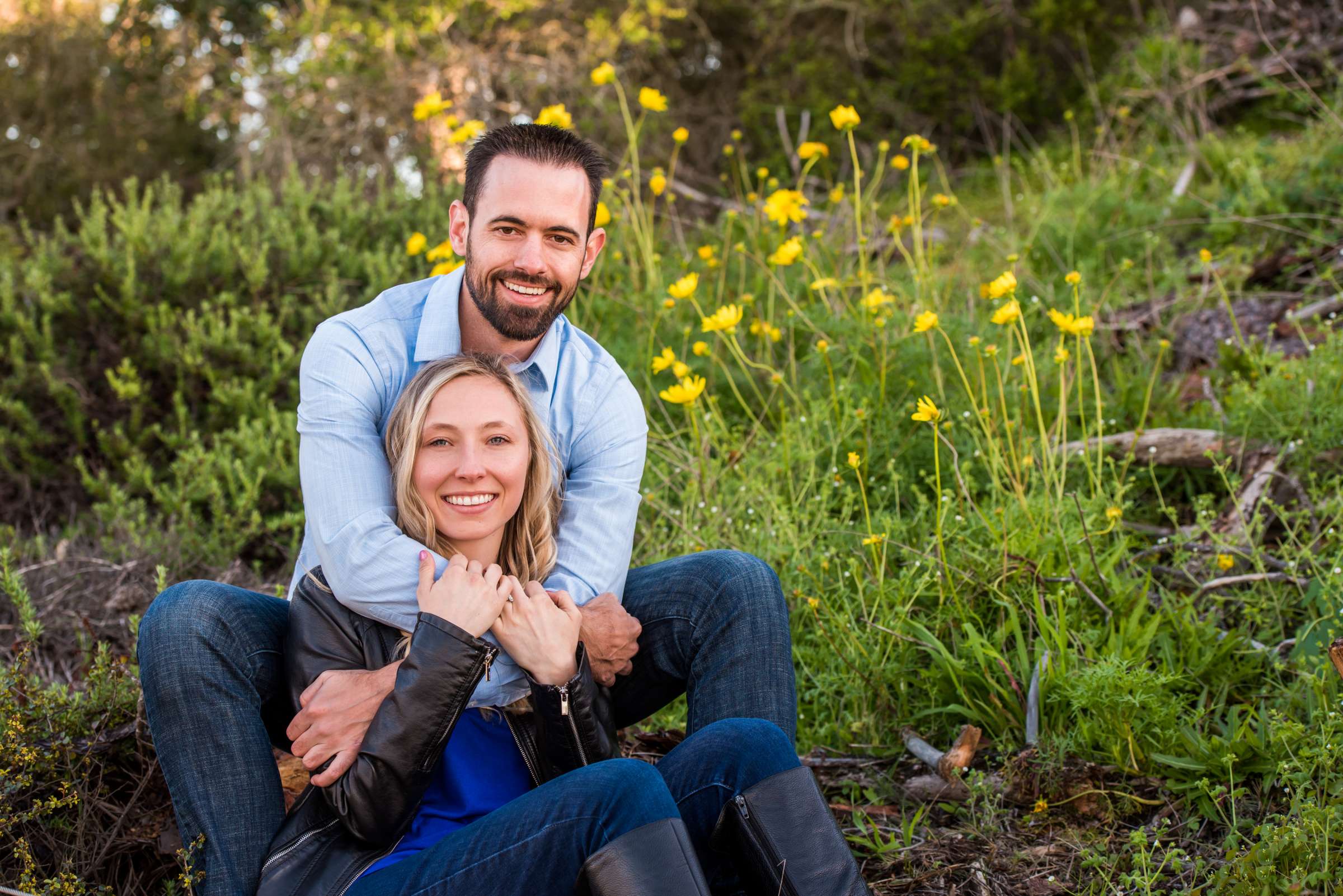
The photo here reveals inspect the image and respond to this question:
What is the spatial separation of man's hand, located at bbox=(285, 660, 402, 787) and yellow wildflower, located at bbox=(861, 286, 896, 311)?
5.82 ft

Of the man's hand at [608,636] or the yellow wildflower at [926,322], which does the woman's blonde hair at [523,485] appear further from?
the yellow wildflower at [926,322]

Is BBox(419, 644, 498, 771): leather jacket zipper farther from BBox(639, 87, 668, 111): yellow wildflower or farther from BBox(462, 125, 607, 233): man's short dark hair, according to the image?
BBox(639, 87, 668, 111): yellow wildflower

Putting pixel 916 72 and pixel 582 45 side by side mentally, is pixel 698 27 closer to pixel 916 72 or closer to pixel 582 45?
pixel 582 45

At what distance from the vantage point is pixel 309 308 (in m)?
4.62

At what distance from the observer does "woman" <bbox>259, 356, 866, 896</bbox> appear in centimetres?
168

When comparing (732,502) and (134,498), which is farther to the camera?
(134,498)

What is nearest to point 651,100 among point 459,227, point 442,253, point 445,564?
point 442,253

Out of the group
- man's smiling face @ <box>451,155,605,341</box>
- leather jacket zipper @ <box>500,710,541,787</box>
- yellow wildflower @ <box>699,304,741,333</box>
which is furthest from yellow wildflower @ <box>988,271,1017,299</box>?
leather jacket zipper @ <box>500,710,541,787</box>

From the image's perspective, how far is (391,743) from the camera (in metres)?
1.72

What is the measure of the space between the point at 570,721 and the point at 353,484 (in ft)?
1.97

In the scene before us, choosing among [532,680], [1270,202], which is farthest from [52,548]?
[1270,202]

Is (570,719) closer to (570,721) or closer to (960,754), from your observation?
(570,721)

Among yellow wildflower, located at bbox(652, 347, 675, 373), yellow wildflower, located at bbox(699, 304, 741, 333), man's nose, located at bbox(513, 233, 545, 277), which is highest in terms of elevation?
man's nose, located at bbox(513, 233, 545, 277)

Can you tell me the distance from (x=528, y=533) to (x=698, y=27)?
23.0 feet
